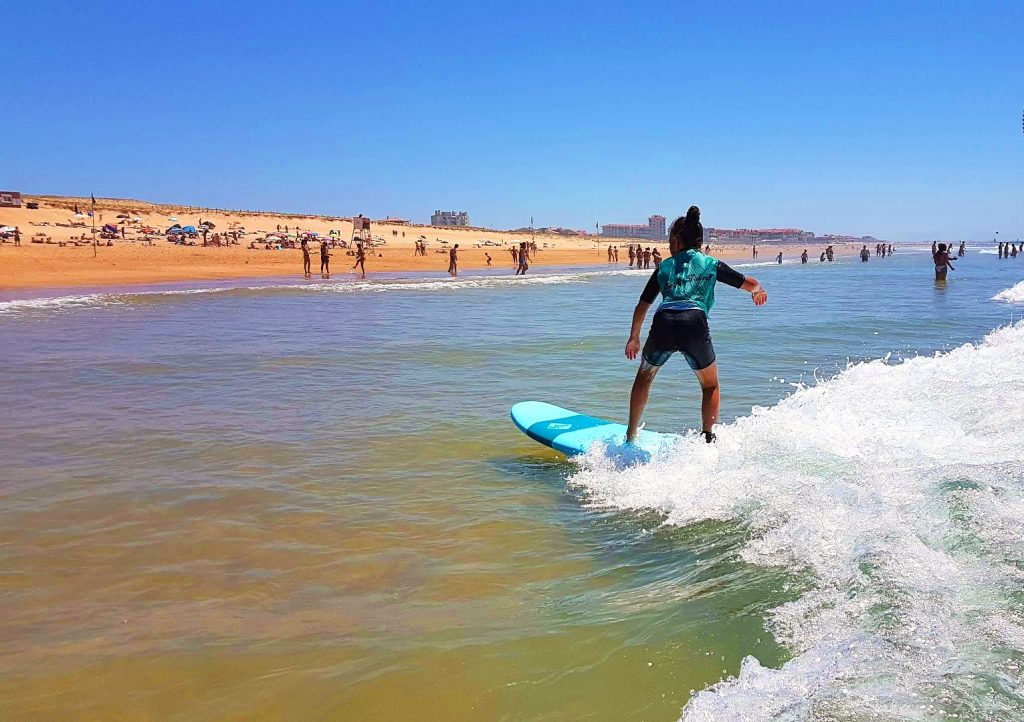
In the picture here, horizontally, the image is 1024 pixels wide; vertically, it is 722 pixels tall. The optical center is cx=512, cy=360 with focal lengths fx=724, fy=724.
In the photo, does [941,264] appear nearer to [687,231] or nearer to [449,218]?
[687,231]

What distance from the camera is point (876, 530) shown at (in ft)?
9.79

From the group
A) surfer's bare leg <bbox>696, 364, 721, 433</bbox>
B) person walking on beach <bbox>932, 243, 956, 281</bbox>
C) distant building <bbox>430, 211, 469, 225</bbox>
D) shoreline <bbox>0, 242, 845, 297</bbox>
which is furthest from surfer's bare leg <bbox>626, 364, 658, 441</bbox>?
distant building <bbox>430, 211, 469, 225</bbox>

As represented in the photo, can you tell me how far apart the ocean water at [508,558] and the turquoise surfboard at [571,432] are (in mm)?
184

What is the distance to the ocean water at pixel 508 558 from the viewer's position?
2365 millimetres

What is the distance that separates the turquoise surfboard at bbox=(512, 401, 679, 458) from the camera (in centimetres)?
532

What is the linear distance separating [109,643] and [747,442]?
342cm

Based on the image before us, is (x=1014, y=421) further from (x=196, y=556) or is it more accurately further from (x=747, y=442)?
(x=196, y=556)

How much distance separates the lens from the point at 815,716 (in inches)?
78.5

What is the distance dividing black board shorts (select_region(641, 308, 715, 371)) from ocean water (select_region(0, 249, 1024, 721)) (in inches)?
20.6

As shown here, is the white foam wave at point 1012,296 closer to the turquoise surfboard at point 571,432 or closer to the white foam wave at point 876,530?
the white foam wave at point 876,530

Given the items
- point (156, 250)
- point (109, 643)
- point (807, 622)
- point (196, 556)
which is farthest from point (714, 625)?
point (156, 250)

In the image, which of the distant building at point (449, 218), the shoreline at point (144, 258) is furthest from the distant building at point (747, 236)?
the shoreline at point (144, 258)

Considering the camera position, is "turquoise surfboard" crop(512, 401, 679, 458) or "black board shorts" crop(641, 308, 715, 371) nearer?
"black board shorts" crop(641, 308, 715, 371)

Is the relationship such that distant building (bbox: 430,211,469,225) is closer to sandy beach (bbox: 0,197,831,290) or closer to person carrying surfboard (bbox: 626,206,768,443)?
sandy beach (bbox: 0,197,831,290)
